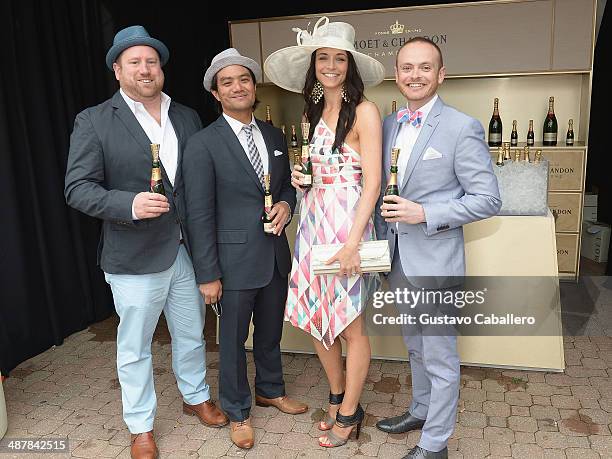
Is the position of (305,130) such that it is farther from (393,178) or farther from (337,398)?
(337,398)

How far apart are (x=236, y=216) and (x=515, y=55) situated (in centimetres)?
355

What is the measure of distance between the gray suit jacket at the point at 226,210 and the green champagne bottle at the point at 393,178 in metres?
0.57

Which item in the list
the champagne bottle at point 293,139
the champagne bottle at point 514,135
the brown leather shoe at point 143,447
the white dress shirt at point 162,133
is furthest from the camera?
the champagne bottle at point 293,139

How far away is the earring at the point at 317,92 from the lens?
231 cm

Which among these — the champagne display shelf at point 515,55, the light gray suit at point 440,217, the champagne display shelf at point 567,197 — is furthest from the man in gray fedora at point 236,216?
the champagne display shelf at point 567,197

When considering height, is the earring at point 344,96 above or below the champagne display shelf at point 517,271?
above

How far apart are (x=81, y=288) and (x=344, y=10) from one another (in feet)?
12.2

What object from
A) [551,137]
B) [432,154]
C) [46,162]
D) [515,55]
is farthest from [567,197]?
[46,162]

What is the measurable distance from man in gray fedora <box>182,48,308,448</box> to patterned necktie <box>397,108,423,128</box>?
0.61 meters

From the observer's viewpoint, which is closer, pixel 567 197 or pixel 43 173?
pixel 43 173

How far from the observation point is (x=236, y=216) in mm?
2381

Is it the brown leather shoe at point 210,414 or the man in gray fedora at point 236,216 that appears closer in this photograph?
the man in gray fedora at point 236,216

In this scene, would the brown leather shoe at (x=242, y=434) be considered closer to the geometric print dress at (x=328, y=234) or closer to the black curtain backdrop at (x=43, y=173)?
the geometric print dress at (x=328, y=234)

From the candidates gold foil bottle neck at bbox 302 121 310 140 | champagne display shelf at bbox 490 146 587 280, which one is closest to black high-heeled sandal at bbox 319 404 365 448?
gold foil bottle neck at bbox 302 121 310 140
